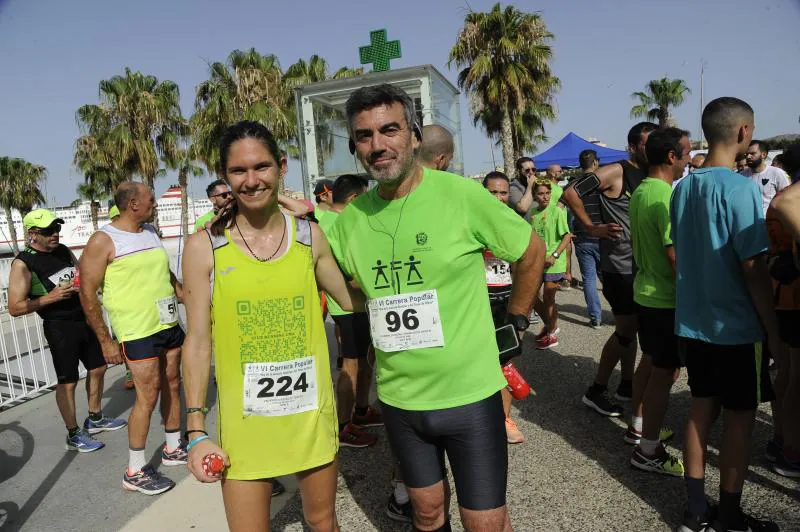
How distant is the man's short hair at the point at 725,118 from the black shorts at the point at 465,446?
1.81 m

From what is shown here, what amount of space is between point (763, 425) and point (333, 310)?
3.30 meters

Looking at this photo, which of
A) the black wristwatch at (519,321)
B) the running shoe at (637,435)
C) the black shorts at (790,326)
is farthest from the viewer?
the running shoe at (637,435)

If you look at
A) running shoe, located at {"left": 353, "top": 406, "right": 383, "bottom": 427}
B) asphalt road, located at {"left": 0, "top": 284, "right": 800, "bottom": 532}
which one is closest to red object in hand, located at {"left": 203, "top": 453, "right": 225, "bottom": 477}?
asphalt road, located at {"left": 0, "top": 284, "right": 800, "bottom": 532}

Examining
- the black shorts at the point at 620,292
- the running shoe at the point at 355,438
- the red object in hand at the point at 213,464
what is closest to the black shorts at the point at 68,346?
the running shoe at the point at 355,438

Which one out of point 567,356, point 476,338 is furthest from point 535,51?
point 476,338

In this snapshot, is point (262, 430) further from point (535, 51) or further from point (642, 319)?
point (535, 51)

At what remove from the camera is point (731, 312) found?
Result: 2.59 meters

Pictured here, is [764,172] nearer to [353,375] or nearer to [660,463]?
[660,463]

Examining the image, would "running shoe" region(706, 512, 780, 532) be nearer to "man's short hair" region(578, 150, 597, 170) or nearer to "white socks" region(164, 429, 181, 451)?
"white socks" region(164, 429, 181, 451)

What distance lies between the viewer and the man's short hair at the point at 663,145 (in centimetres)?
344

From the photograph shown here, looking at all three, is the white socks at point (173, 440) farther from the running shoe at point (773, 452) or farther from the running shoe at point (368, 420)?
the running shoe at point (773, 452)

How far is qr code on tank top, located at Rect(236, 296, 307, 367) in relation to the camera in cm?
201

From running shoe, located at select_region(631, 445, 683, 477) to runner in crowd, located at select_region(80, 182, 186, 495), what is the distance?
3158 millimetres

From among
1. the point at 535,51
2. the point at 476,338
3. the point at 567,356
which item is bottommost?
the point at 567,356
